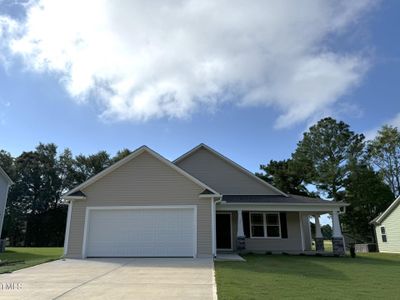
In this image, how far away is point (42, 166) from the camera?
5125 centimetres

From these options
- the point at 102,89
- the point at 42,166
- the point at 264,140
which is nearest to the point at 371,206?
the point at 264,140

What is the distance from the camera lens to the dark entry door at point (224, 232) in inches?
768

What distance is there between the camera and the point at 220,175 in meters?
21.2

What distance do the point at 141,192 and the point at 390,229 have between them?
69.3ft

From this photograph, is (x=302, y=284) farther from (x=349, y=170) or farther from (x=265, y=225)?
(x=349, y=170)

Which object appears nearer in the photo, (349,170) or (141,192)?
(141,192)

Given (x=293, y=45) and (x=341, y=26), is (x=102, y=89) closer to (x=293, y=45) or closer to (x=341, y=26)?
(x=293, y=45)

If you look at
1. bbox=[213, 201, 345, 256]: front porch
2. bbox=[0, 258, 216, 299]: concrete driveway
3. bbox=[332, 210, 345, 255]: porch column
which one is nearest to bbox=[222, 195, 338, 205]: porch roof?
bbox=[213, 201, 345, 256]: front porch

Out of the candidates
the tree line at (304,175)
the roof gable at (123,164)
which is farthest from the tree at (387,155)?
the roof gable at (123,164)

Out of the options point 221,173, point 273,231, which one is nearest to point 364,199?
point 273,231

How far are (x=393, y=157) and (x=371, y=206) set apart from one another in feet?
22.7

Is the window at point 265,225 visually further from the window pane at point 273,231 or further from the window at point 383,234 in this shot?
the window at point 383,234

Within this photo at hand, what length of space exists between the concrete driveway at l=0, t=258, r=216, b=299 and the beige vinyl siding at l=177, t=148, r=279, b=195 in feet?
31.7

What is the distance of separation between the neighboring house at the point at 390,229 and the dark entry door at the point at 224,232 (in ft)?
44.9
